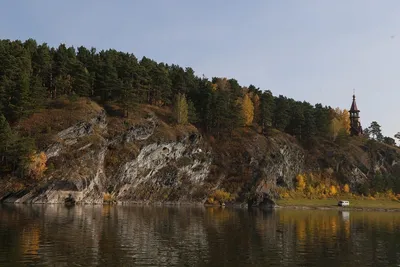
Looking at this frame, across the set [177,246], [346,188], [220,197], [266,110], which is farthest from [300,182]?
[177,246]

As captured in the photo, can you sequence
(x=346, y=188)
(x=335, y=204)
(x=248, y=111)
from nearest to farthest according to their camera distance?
(x=335, y=204) < (x=346, y=188) < (x=248, y=111)

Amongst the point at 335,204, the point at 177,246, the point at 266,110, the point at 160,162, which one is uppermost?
the point at 266,110

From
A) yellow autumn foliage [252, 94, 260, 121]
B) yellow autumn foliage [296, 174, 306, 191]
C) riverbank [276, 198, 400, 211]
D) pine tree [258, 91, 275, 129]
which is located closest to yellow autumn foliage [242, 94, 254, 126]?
pine tree [258, 91, 275, 129]

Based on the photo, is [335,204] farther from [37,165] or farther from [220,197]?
[37,165]

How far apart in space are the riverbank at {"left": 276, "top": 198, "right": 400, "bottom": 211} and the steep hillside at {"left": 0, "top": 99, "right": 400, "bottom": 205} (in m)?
6.57

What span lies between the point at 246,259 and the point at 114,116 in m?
100

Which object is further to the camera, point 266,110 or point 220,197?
point 266,110

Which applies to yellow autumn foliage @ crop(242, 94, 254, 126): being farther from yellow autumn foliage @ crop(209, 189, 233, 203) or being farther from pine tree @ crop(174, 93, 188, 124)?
yellow autumn foliage @ crop(209, 189, 233, 203)

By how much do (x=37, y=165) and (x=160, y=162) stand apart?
134 feet

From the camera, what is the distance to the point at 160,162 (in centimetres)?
12588

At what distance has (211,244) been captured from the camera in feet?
133

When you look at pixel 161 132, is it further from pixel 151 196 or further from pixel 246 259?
pixel 246 259

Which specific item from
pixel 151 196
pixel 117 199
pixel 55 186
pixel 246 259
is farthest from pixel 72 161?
pixel 246 259

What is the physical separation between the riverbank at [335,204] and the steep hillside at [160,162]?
6572 millimetres
